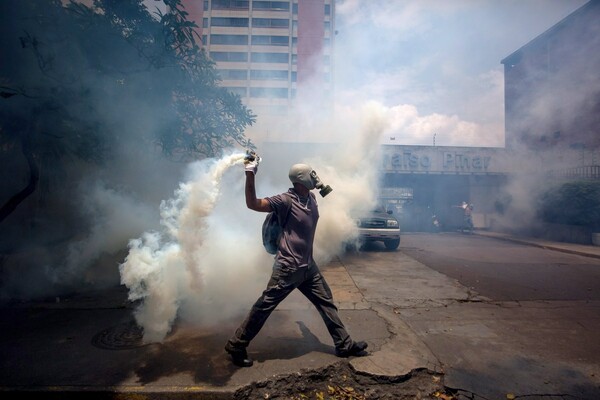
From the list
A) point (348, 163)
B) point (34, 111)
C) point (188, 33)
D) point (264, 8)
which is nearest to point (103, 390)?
point (34, 111)

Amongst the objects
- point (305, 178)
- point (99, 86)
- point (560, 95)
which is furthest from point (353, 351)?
point (560, 95)

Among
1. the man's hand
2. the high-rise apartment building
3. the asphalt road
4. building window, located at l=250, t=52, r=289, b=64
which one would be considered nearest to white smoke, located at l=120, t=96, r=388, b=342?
the man's hand

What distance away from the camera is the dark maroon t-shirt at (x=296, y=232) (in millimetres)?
2660

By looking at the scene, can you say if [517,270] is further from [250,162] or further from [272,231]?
[250,162]

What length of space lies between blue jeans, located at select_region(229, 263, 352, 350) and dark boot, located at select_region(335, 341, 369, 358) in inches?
1.4

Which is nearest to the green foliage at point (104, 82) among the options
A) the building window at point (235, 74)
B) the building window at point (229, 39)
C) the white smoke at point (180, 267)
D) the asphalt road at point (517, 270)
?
the white smoke at point (180, 267)

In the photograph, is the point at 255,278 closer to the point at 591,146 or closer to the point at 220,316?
the point at 220,316

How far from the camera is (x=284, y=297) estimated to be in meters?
2.60

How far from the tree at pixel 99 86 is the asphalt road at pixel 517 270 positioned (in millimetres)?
5698

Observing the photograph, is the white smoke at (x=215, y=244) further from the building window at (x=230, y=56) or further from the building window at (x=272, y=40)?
the building window at (x=272, y=40)

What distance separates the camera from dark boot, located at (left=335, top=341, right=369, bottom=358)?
2.73 meters

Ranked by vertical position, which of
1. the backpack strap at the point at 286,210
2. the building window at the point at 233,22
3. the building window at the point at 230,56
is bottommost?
the backpack strap at the point at 286,210

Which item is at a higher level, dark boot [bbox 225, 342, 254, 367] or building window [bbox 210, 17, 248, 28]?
building window [bbox 210, 17, 248, 28]

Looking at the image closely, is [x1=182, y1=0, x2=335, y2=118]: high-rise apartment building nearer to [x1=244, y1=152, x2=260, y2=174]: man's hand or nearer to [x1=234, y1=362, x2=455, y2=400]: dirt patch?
[x1=244, y1=152, x2=260, y2=174]: man's hand
